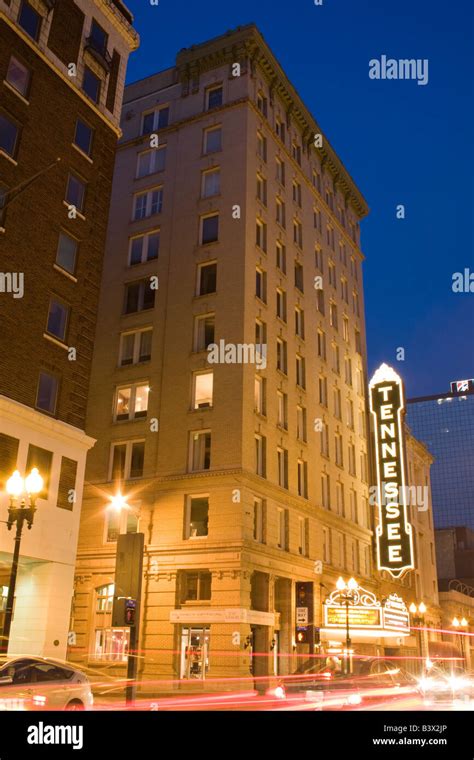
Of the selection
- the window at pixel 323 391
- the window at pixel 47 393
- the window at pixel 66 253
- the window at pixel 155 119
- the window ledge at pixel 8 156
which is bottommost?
the window at pixel 47 393

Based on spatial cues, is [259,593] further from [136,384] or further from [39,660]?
[39,660]

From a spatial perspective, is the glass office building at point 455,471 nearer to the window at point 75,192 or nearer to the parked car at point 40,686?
the window at point 75,192

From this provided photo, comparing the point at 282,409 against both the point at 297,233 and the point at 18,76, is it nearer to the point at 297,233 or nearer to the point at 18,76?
the point at 297,233

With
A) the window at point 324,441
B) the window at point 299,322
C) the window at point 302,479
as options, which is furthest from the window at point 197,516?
the window at point 299,322

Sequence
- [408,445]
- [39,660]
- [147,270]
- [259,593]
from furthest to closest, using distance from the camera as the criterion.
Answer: [408,445] → [147,270] → [259,593] → [39,660]

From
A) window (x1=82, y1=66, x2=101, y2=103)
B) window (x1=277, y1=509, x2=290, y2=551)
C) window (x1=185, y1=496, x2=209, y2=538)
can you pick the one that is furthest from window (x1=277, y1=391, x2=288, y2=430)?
window (x1=82, y1=66, x2=101, y2=103)

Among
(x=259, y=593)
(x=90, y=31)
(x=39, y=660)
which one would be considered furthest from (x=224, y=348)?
(x=39, y=660)

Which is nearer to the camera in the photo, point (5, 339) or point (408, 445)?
point (5, 339)

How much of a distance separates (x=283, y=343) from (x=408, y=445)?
32.7 meters

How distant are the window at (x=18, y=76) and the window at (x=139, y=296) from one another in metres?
17.6

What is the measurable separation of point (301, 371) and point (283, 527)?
12102 millimetres

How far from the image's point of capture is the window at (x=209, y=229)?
150 feet

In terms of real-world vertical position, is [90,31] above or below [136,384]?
above
